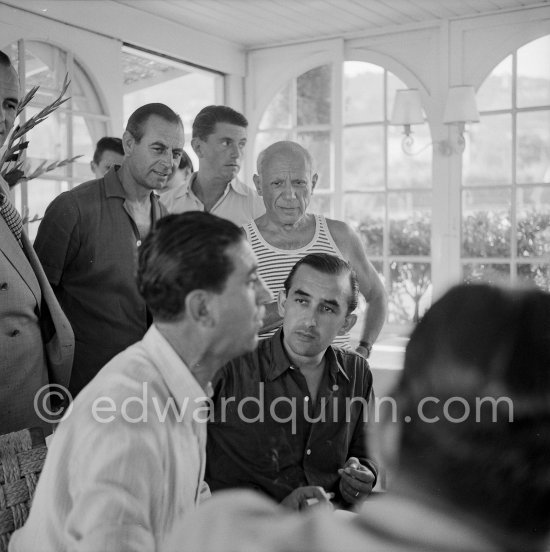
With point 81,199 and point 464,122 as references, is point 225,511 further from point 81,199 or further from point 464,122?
point 464,122

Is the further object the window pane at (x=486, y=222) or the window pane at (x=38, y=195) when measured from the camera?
the window pane at (x=486, y=222)

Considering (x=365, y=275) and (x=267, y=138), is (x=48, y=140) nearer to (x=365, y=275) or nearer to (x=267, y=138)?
(x=267, y=138)

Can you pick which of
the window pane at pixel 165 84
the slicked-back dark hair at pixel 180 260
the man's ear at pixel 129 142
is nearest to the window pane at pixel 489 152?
the window pane at pixel 165 84

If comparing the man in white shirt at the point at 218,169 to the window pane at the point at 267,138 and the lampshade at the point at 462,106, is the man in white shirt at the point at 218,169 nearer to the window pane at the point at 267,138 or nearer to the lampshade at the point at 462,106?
the lampshade at the point at 462,106

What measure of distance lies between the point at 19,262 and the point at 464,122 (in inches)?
136

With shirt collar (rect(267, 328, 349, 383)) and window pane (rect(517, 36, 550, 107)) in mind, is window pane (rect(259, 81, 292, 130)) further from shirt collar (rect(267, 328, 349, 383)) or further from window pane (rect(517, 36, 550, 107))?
shirt collar (rect(267, 328, 349, 383))

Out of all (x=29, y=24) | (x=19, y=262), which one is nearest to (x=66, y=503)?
(x=19, y=262)

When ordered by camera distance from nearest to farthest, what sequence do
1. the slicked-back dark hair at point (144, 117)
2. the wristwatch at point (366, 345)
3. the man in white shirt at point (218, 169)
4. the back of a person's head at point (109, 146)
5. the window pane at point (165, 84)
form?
the slicked-back dark hair at point (144, 117)
the wristwatch at point (366, 345)
the man in white shirt at point (218, 169)
the back of a person's head at point (109, 146)
the window pane at point (165, 84)

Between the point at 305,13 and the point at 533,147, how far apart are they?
1.66 metres

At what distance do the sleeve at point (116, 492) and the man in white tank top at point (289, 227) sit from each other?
154 cm

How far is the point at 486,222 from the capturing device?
16.6 feet

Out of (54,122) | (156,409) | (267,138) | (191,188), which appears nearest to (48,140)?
(54,122)

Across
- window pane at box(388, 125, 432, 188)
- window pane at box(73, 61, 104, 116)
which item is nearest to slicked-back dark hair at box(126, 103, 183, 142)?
window pane at box(73, 61, 104, 116)

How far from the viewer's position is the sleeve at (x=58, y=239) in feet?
8.36
